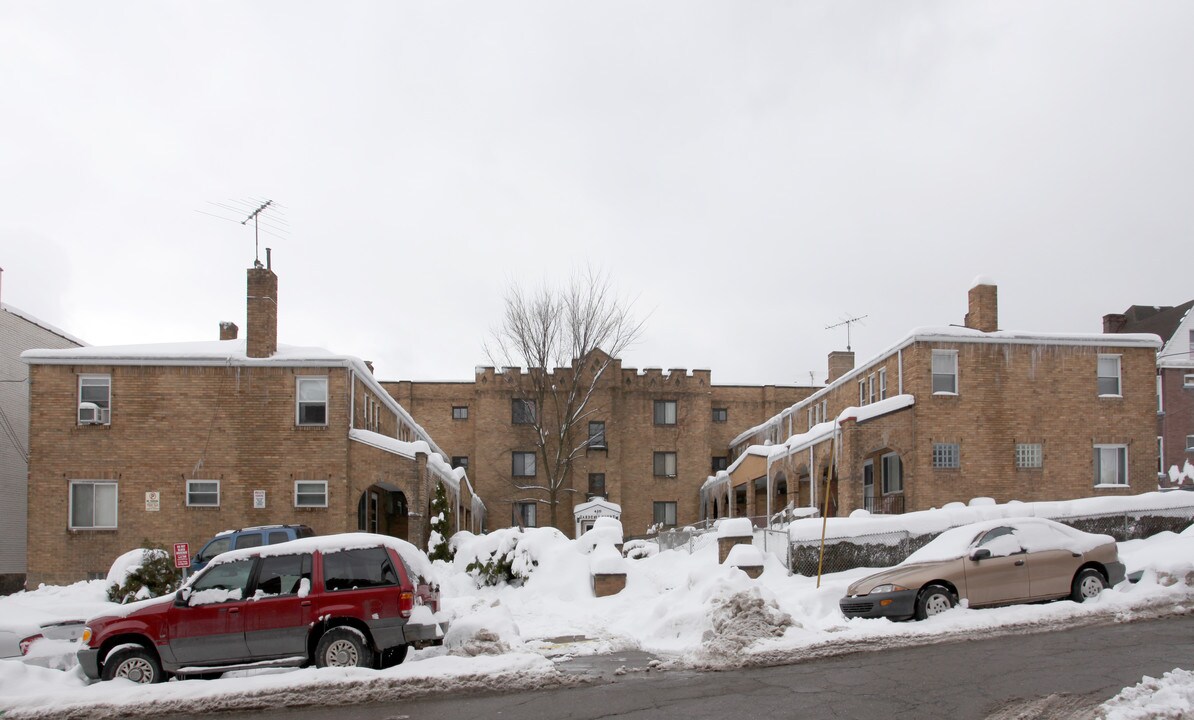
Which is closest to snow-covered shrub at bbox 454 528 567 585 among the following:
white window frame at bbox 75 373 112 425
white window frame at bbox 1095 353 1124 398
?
white window frame at bbox 75 373 112 425

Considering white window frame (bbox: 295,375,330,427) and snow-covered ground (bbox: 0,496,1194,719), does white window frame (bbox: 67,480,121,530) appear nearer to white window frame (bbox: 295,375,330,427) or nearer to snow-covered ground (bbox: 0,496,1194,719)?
white window frame (bbox: 295,375,330,427)

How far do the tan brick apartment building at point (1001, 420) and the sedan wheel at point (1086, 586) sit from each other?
11274 mm

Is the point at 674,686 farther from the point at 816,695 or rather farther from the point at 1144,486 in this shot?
the point at 1144,486

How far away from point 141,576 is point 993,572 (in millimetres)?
16594

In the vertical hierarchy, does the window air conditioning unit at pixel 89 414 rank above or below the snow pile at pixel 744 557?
above

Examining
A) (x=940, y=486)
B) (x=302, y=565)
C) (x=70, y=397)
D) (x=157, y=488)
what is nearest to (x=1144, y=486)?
(x=940, y=486)

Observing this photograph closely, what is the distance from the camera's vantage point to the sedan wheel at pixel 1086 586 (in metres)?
14.4

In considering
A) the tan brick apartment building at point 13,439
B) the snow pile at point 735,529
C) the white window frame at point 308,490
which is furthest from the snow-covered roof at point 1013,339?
the tan brick apartment building at point 13,439

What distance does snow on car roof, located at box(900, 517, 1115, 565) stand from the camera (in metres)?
14.3

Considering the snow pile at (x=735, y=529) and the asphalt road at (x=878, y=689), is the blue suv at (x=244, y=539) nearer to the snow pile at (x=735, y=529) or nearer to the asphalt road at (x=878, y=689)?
the snow pile at (x=735, y=529)

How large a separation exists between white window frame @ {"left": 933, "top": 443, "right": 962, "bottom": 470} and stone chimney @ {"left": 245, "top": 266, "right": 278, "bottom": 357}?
18.9 m

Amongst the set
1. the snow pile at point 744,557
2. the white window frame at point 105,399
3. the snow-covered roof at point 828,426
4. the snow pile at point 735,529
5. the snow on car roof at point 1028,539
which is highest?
the white window frame at point 105,399

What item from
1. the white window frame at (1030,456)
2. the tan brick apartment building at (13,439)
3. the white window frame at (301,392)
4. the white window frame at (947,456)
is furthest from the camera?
the tan brick apartment building at (13,439)

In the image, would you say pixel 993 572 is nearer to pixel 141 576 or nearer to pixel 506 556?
pixel 506 556
